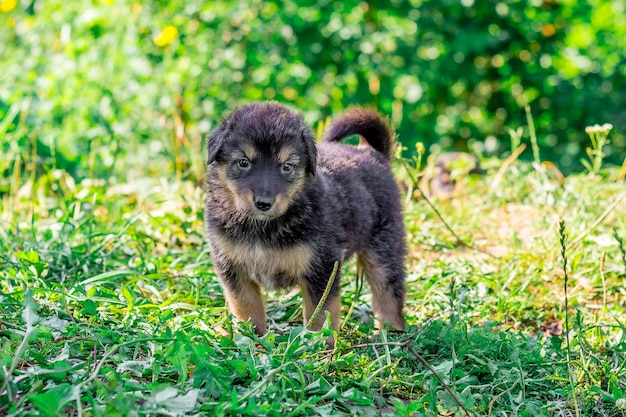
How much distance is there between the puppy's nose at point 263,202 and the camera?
357 cm

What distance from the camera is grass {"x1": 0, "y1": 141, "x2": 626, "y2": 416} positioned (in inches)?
118

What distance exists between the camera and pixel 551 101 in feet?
31.0

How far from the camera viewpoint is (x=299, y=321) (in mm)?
4488

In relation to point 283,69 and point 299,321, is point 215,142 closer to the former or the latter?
point 299,321

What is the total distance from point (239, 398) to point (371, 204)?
1.86 m

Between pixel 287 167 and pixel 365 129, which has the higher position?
pixel 287 167

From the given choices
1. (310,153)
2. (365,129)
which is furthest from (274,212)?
(365,129)

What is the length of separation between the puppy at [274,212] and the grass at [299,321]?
27cm

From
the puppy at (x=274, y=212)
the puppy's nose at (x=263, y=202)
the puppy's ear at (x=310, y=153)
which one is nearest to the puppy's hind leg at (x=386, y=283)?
the puppy at (x=274, y=212)

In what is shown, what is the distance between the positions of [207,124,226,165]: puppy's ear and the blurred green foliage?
11.3 ft

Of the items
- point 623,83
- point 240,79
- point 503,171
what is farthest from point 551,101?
point 240,79

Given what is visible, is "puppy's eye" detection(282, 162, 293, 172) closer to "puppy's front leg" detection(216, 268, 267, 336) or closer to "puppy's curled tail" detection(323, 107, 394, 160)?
"puppy's front leg" detection(216, 268, 267, 336)

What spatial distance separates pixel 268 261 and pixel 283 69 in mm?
4944

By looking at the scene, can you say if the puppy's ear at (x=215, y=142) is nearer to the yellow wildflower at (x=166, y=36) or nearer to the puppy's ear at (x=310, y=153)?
the puppy's ear at (x=310, y=153)
